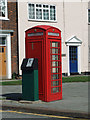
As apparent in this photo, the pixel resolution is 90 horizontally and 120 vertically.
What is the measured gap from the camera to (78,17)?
85.9 feet

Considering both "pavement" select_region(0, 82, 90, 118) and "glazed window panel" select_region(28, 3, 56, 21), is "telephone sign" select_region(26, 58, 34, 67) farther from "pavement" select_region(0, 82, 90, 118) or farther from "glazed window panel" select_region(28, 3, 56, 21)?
"glazed window panel" select_region(28, 3, 56, 21)

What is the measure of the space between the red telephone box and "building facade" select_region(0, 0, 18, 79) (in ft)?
40.3

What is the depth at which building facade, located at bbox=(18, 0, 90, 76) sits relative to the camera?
77.9ft

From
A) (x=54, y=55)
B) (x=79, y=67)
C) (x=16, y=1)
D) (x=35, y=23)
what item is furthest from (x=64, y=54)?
(x=54, y=55)

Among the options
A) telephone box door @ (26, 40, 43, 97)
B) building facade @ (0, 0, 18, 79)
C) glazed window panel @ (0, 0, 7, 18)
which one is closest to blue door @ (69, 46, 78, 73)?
building facade @ (0, 0, 18, 79)

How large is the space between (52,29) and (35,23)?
13788 mm

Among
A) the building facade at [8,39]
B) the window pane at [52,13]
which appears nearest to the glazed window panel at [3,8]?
the building facade at [8,39]

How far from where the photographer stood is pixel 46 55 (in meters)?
10.4

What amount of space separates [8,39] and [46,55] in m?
12.9

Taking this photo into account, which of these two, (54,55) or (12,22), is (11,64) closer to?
(12,22)

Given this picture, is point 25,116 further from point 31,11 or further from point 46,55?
point 31,11

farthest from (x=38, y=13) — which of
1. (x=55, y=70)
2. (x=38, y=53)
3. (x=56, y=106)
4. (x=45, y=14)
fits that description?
(x=56, y=106)

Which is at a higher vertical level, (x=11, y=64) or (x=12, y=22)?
(x=12, y=22)

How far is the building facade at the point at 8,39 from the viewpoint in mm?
22922
